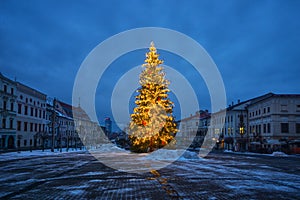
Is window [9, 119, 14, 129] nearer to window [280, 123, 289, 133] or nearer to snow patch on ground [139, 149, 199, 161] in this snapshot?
snow patch on ground [139, 149, 199, 161]

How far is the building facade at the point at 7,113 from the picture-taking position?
47.1m

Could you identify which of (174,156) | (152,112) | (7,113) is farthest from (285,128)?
(7,113)

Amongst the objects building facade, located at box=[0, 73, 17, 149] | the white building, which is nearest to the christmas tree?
the white building

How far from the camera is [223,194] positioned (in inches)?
367

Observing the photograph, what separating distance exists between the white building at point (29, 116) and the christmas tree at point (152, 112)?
921 inches

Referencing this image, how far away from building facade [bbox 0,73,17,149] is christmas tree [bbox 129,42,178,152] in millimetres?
25628

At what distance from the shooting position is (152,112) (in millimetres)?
31844

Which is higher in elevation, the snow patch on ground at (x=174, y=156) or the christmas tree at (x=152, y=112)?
the christmas tree at (x=152, y=112)

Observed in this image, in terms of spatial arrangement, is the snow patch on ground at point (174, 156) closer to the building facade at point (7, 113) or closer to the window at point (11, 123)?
the building facade at point (7, 113)

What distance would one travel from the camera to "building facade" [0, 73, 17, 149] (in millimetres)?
47125

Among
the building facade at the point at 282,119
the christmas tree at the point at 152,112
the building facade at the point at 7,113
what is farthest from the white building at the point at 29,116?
the building facade at the point at 282,119

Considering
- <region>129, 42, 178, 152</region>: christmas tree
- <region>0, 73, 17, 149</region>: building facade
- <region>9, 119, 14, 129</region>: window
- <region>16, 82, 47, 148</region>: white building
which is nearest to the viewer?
<region>129, 42, 178, 152</region>: christmas tree

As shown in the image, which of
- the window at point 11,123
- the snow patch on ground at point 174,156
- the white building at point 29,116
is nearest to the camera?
the snow patch on ground at point 174,156

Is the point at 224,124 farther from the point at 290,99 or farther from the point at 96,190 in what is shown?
the point at 96,190
